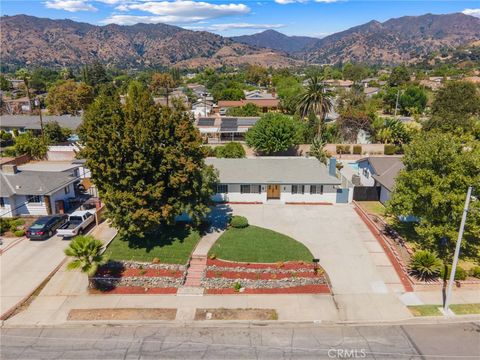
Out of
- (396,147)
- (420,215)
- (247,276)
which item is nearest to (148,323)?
(247,276)

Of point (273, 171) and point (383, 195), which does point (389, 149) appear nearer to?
point (383, 195)

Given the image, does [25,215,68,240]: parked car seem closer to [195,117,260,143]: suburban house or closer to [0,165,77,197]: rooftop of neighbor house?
[0,165,77,197]: rooftop of neighbor house

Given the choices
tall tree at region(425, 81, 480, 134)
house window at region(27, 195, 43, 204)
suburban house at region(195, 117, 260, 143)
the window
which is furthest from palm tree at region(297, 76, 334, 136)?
house window at region(27, 195, 43, 204)

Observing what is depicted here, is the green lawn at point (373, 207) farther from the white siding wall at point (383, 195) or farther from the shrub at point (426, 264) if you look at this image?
the shrub at point (426, 264)

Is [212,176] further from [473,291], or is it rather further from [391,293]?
[473,291]

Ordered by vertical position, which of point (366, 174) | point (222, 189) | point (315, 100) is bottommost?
point (366, 174)

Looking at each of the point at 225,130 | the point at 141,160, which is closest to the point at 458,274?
the point at 141,160
